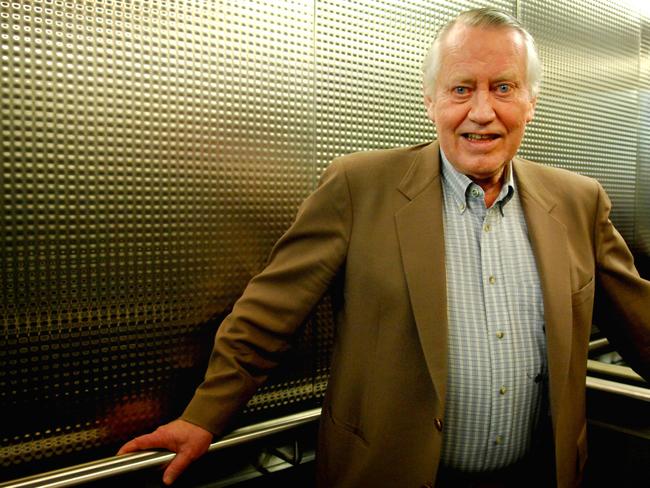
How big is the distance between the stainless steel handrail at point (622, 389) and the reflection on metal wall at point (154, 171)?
40.2 inches

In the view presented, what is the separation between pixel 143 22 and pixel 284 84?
527mm

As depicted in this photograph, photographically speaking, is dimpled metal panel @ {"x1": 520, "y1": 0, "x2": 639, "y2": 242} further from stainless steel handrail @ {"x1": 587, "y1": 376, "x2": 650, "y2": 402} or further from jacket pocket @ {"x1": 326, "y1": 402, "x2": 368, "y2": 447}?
Result: jacket pocket @ {"x1": 326, "y1": 402, "x2": 368, "y2": 447}

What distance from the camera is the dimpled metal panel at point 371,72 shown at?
2.08m

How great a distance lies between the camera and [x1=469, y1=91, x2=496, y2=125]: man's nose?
1.52m

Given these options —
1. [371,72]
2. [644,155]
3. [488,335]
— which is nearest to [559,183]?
[488,335]

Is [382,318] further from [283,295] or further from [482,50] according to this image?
[482,50]

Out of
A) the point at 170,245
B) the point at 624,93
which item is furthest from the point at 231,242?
the point at 624,93

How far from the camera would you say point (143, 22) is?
1681 millimetres

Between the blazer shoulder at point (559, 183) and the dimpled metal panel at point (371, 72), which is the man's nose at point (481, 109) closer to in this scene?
the blazer shoulder at point (559, 183)

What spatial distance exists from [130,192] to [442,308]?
1014mm

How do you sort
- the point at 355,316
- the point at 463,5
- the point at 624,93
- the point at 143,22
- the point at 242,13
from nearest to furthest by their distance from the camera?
the point at 355,316 → the point at 143,22 → the point at 242,13 → the point at 463,5 → the point at 624,93

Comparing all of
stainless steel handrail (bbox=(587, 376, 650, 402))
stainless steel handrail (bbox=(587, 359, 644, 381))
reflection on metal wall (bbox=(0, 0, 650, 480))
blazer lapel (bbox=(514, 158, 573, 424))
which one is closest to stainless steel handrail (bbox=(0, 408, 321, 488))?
reflection on metal wall (bbox=(0, 0, 650, 480))

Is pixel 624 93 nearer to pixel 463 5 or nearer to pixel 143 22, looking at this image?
pixel 463 5

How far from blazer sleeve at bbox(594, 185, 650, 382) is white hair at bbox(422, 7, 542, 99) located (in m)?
0.47
